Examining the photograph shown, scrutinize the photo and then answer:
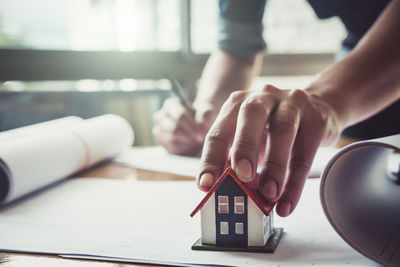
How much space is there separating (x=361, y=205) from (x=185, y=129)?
1.96ft

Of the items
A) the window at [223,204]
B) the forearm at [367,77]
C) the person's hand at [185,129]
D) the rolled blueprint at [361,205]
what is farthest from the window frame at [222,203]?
the person's hand at [185,129]

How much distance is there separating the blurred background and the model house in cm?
118

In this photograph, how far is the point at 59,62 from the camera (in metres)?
1.63

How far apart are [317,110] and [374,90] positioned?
254 mm

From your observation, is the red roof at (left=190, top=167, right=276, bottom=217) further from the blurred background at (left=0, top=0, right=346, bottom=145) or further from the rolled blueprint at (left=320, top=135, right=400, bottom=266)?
the blurred background at (left=0, top=0, right=346, bottom=145)

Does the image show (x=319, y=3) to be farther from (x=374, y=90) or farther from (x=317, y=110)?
(x=317, y=110)

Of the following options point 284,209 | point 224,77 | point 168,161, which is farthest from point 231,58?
point 284,209

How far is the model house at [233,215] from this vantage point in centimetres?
45

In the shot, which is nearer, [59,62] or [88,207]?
[88,207]

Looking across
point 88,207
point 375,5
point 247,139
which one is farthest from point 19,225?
point 375,5

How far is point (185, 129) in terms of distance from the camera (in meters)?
1.02

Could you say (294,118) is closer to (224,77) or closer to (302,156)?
(302,156)

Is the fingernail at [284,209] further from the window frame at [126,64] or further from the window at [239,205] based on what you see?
the window frame at [126,64]

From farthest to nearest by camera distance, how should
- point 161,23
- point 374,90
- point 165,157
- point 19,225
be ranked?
point 161,23, point 165,157, point 374,90, point 19,225
